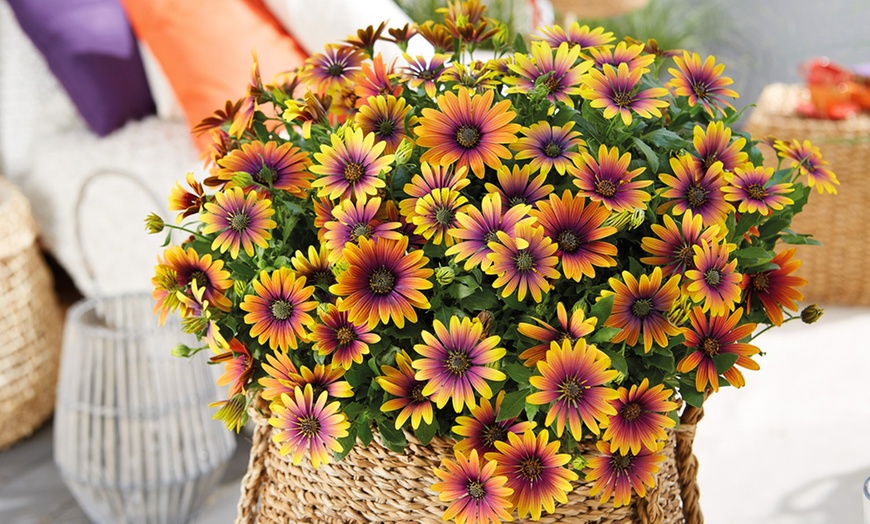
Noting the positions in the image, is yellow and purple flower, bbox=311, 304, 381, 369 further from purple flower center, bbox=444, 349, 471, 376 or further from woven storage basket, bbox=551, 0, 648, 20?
woven storage basket, bbox=551, 0, 648, 20

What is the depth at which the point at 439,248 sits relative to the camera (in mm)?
468

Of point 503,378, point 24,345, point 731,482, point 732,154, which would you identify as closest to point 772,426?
point 731,482

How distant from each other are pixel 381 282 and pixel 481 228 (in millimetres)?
61

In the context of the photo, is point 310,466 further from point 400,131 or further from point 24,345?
point 24,345

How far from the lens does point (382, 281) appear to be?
1.46 feet

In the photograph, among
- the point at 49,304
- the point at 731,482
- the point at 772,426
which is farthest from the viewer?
the point at 49,304

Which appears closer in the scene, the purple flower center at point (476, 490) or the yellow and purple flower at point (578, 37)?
the purple flower center at point (476, 490)

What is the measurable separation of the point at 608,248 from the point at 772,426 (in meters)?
1.18

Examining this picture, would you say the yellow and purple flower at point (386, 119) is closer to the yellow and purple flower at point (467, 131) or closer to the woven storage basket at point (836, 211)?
the yellow and purple flower at point (467, 131)

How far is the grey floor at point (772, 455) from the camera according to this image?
1.23m

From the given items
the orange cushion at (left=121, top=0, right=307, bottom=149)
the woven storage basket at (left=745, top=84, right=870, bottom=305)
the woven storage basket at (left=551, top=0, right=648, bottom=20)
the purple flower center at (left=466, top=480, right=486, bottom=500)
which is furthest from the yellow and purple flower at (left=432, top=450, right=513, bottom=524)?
the woven storage basket at (left=551, top=0, right=648, bottom=20)

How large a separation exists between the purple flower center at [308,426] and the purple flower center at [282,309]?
0.19ft

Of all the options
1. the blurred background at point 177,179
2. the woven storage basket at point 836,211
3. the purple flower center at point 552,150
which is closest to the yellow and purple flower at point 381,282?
the purple flower center at point 552,150

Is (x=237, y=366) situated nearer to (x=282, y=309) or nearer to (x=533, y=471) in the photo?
(x=282, y=309)
